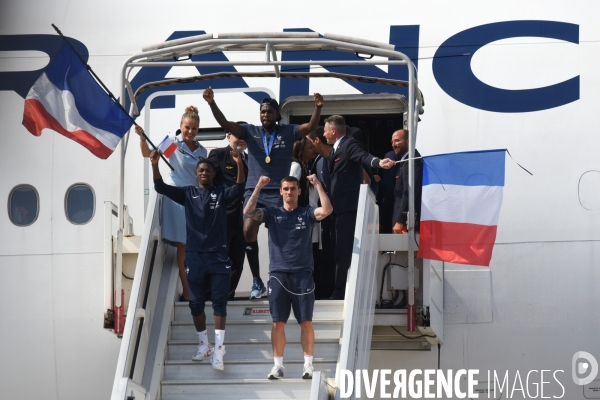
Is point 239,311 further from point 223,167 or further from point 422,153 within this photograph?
point 422,153

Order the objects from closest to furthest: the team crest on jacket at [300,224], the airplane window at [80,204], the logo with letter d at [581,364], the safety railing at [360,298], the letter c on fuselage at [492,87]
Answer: the safety railing at [360,298]
the team crest on jacket at [300,224]
the logo with letter d at [581,364]
the letter c on fuselage at [492,87]
the airplane window at [80,204]

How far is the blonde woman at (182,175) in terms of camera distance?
7.77m

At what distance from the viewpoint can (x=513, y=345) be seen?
841 centimetres

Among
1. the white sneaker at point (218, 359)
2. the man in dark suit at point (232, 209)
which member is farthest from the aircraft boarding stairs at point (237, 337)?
the man in dark suit at point (232, 209)

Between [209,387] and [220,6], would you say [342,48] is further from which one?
[209,387]

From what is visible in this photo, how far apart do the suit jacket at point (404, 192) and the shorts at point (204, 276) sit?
5.65ft

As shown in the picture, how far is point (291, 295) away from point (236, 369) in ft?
2.62

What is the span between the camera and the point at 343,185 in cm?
766

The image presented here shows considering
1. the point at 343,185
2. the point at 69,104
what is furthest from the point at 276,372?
the point at 69,104

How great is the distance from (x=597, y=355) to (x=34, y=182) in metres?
5.82

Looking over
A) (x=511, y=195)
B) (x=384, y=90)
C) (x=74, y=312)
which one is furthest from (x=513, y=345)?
(x=74, y=312)

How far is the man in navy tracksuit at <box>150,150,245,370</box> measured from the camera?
23.1 feet

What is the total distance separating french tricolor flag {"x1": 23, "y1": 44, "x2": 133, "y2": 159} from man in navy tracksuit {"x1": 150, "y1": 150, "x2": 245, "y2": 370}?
0.60 meters

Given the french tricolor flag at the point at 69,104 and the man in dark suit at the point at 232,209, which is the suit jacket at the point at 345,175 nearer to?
the man in dark suit at the point at 232,209
